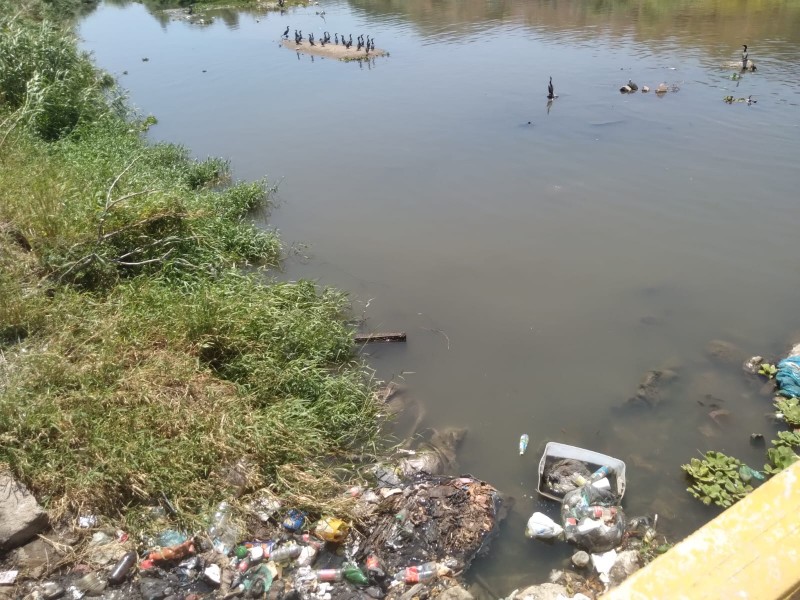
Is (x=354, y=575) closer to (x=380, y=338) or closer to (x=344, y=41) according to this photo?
(x=380, y=338)

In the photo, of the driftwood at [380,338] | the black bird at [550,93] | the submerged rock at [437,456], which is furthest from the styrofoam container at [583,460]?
the black bird at [550,93]

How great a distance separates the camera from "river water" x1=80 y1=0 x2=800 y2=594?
457cm

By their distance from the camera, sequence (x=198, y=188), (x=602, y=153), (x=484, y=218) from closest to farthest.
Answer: (x=484, y=218)
(x=198, y=188)
(x=602, y=153)

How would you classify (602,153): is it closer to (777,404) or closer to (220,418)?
(777,404)

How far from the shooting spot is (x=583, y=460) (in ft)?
13.1

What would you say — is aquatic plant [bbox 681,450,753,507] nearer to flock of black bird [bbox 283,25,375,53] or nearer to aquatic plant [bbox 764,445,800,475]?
aquatic plant [bbox 764,445,800,475]

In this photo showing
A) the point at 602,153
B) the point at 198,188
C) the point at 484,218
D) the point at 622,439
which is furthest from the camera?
the point at 602,153

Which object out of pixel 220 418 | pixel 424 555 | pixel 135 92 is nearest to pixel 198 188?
pixel 220 418

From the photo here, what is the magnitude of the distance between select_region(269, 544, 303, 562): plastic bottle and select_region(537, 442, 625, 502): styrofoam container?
164 cm

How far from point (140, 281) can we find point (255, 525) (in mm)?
2780

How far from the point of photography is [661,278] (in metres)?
6.29

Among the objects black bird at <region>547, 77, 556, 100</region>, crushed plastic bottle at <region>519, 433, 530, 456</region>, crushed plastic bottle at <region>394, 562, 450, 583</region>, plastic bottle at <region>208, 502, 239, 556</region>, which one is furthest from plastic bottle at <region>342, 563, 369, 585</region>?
black bird at <region>547, 77, 556, 100</region>

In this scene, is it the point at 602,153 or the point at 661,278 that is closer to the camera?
the point at 661,278

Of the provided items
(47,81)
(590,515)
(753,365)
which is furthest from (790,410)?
(47,81)
